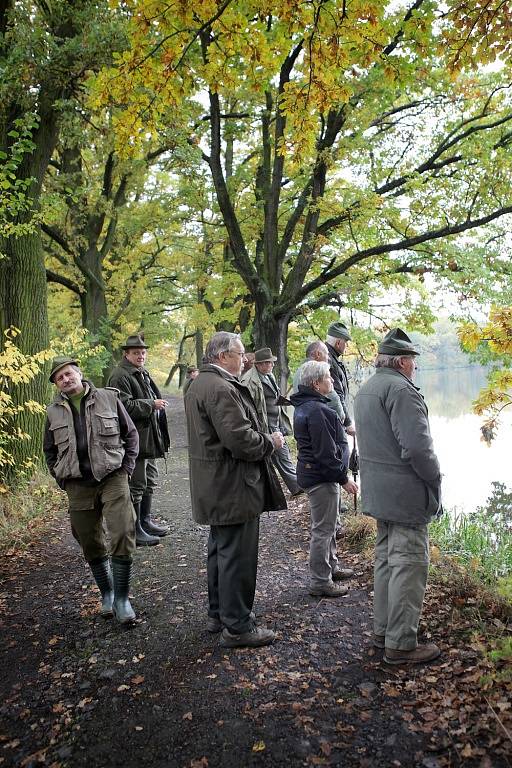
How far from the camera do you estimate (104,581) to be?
4.43 metres

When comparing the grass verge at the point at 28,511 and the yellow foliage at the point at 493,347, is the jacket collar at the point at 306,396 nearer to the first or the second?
the yellow foliage at the point at 493,347

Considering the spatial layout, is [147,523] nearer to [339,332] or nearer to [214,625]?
[214,625]

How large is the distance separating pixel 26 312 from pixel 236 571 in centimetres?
648

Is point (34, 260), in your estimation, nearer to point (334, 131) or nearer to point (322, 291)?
point (334, 131)

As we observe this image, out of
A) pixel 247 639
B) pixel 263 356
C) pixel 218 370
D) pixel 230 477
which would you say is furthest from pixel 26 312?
pixel 247 639

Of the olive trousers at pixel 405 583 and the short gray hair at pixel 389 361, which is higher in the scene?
the short gray hair at pixel 389 361

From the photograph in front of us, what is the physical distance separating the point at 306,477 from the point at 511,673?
1.94 m

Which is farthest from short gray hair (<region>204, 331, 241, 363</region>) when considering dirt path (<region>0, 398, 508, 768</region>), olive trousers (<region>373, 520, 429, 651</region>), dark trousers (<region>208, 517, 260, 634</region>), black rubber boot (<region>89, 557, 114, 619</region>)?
dirt path (<region>0, 398, 508, 768</region>)

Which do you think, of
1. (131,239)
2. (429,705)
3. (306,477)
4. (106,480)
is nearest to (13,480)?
(106,480)

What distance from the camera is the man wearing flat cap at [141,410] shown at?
582cm

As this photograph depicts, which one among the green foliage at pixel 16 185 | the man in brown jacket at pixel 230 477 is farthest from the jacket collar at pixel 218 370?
the green foliage at pixel 16 185

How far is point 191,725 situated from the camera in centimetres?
298

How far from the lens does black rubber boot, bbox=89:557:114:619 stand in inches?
173

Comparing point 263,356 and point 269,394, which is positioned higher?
point 263,356
